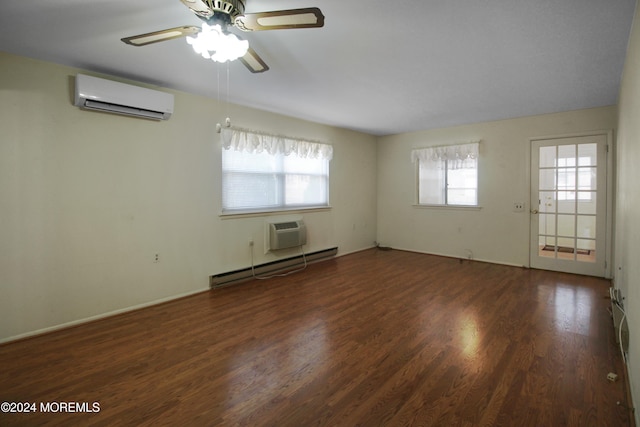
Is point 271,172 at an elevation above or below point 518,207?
above

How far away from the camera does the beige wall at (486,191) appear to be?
4445 mm

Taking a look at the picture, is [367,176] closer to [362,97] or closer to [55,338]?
[362,97]

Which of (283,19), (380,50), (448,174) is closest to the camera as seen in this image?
(283,19)

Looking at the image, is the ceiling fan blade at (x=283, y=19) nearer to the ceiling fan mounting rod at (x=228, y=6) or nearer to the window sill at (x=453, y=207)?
the ceiling fan mounting rod at (x=228, y=6)

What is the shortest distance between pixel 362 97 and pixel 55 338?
3.85m

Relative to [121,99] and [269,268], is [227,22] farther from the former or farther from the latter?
[269,268]

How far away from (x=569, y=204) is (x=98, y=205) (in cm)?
584

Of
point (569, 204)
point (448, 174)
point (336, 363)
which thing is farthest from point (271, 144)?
point (569, 204)

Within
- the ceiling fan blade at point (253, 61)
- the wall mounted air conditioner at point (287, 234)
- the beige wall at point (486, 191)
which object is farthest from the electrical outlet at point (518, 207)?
the ceiling fan blade at point (253, 61)

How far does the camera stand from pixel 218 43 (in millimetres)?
1709

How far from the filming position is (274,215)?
4480 mm

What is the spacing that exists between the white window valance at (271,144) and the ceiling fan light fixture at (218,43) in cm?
207

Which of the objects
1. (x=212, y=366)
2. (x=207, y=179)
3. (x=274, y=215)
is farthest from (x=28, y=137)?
(x=274, y=215)

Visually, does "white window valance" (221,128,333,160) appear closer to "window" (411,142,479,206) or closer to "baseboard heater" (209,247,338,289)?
"baseboard heater" (209,247,338,289)
